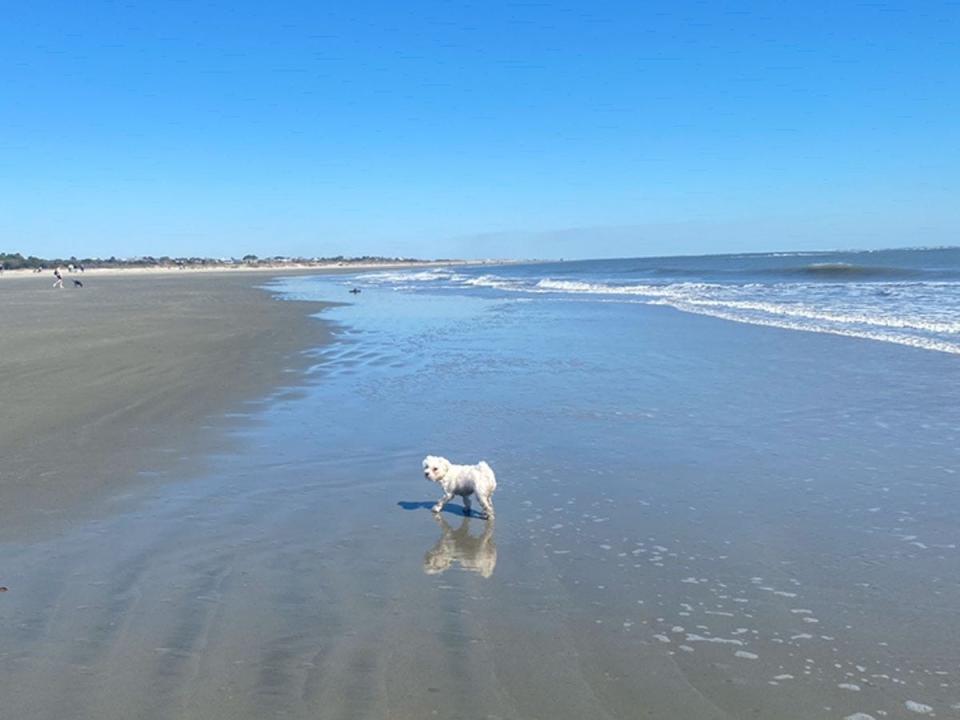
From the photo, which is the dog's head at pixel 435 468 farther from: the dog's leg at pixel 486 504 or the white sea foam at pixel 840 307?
the white sea foam at pixel 840 307

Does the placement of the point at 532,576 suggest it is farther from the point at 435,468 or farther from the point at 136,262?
the point at 136,262

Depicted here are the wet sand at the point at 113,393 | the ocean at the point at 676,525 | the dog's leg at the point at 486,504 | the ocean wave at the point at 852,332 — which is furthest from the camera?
the ocean wave at the point at 852,332

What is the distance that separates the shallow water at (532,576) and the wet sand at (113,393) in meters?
0.76

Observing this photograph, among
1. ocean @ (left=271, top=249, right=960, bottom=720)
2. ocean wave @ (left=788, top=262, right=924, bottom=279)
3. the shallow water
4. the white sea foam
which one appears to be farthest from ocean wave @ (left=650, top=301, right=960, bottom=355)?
ocean wave @ (left=788, top=262, right=924, bottom=279)

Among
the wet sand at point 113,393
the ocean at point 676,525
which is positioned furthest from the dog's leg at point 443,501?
the wet sand at point 113,393

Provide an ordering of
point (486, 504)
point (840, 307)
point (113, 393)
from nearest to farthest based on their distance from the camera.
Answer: point (486, 504), point (113, 393), point (840, 307)

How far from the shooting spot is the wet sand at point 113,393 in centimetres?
755

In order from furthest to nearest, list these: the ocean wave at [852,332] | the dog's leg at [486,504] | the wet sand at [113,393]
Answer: the ocean wave at [852,332], the wet sand at [113,393], the dog's leg at [486,504]

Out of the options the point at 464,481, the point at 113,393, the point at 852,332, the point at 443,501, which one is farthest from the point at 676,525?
the point at 852,332

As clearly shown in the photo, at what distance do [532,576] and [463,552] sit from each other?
686 mm

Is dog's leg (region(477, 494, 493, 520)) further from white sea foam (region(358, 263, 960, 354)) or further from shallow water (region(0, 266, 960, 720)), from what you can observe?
white sea foam (region(358, 263, 960, 354))

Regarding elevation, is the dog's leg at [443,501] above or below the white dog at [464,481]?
below

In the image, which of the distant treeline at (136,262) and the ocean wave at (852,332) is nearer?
the ocean wave at (852,332)

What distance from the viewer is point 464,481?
6.58 m
